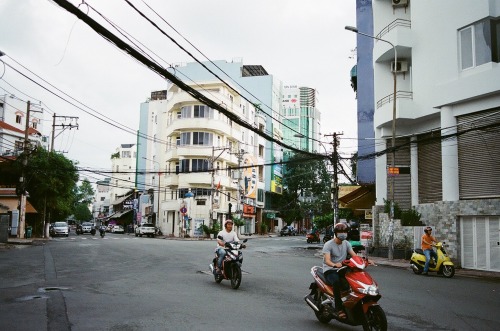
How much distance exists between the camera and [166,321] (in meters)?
7.18

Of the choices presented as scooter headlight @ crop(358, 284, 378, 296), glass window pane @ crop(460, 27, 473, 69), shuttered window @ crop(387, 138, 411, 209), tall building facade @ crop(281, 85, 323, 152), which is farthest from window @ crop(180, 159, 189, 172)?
tall building facade @ crop(281, 85, 323, 152)

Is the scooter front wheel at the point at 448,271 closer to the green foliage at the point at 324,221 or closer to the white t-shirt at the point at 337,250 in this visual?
the white t-shirt at the point at 337,250

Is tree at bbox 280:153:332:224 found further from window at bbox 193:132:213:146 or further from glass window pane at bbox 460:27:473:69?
glass window pane at bbox 460:27:473:69

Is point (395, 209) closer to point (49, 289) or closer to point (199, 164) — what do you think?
point (49, 289)

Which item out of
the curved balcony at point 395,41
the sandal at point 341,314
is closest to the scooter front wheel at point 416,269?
the sandal at point 341,314

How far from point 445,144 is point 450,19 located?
17.0ft

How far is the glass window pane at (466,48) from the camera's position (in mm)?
18359

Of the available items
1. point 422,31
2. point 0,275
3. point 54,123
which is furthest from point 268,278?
point 54,123

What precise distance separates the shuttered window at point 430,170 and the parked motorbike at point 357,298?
15.5 m

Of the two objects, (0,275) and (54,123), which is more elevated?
(54,123)

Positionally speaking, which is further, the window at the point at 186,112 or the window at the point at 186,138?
the window at the point at 186,112

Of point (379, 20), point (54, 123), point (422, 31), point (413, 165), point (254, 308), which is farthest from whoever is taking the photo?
point (54, 123)

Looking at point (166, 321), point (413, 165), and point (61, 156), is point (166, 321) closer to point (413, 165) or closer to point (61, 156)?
point (413, 165)

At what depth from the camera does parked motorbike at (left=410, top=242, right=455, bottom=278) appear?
49.1ft
